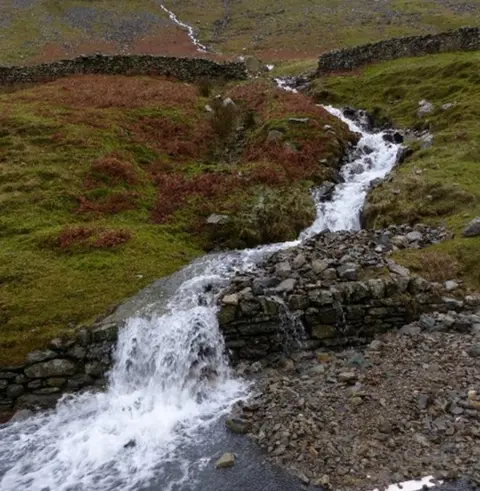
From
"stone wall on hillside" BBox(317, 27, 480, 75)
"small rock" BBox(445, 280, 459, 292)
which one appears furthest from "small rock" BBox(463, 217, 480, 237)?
"stone wall on hillside" BBox(317, 27, 480, 75)

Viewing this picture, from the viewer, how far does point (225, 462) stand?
11.3 meters

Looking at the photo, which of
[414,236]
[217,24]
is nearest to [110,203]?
[414,236]

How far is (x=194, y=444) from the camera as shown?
12.1 metres

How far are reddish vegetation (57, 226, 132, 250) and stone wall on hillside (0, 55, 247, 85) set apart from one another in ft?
85.4

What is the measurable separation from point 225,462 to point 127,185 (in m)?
15.5

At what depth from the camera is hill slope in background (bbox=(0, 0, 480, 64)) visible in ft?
251

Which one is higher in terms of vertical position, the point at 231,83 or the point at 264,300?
the point at 231,83

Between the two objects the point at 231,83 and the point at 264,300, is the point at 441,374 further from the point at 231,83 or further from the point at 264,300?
the point at 231,83

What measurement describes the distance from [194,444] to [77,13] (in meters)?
103

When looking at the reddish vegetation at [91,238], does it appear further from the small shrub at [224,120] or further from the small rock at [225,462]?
the small shrub at [224,120]

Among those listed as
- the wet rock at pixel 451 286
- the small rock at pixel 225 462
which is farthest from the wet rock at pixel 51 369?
the wet rock at pixel 451 286

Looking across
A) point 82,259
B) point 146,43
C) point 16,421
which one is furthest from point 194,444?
point 146,43

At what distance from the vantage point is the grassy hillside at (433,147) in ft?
57.1

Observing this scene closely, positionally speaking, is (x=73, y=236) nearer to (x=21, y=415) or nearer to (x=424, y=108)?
(x=21, y=415)
